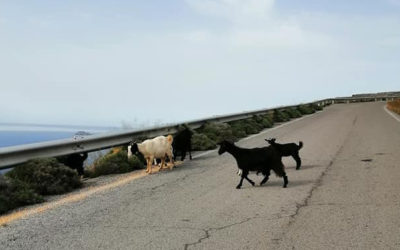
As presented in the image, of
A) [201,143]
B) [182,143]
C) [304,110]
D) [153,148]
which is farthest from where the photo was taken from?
[304,110]

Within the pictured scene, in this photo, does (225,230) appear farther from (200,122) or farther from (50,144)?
(200,122)

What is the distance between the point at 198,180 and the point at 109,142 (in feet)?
12.2

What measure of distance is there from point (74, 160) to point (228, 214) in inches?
224

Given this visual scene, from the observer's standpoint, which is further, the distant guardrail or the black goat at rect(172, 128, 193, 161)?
the black goat at rect(172, 128, 193, 161)

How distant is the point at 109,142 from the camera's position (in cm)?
1318

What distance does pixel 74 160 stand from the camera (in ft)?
38.7

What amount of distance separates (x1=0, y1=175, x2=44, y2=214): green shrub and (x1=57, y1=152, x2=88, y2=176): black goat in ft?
6.68

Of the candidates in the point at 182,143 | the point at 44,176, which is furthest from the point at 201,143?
the point at 44,176

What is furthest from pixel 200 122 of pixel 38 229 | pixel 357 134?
pixel 38 229

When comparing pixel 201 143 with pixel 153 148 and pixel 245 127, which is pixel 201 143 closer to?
pixel 153 148

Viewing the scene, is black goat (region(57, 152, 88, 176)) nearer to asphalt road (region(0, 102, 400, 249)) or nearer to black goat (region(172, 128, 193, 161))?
asphalt road (region(0, 102, 400, 249))

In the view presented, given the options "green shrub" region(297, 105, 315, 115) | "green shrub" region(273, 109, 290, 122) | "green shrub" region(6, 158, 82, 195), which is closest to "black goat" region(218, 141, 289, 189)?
"green shrub" region(6, 158, 82, 195)

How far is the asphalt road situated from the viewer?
584 centimetres

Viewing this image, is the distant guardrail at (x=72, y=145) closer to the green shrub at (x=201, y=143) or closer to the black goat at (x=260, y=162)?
the green shrub at (x=201, y=143)
